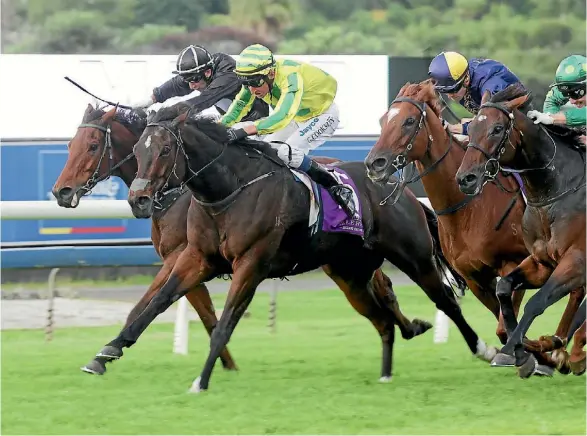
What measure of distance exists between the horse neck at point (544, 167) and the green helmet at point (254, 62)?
5.29 feet

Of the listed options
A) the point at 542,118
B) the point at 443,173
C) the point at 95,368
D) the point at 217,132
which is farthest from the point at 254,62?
the point at 95,368

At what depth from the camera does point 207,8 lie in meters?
15.8

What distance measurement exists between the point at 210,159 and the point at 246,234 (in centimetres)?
47

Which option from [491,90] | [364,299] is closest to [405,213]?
[364,299]

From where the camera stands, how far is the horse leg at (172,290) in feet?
24.4

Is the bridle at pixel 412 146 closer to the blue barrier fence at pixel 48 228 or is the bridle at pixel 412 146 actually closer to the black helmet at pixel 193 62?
the black helmet at pixel 193 62

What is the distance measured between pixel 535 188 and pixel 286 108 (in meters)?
1.49

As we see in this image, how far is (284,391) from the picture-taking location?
24.8ft

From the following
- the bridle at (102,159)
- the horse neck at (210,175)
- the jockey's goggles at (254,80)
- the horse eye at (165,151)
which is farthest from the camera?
the bridle at (102,159)

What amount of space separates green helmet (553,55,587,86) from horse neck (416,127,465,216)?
2.42 feet

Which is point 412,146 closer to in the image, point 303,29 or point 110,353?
point 110,353

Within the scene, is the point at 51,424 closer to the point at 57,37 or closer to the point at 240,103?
the point at 240,103

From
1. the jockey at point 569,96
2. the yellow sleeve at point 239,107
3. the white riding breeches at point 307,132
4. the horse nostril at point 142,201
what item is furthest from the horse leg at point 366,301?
the horse nostril at point 142,201

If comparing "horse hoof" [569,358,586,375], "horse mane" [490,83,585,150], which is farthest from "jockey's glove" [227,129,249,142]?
"horse hoof" [569,358,586,375]
